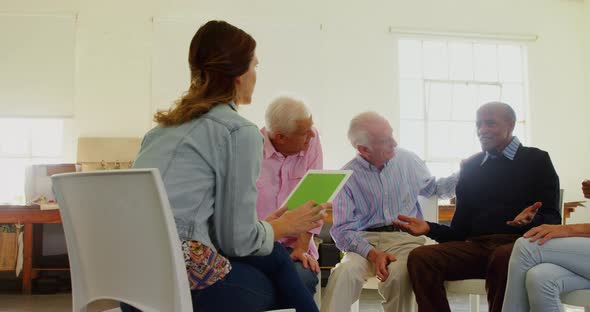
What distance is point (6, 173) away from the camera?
554 cm

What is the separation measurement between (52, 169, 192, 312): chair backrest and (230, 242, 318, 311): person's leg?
25 cm

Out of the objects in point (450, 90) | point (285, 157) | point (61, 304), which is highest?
point (450, 90)

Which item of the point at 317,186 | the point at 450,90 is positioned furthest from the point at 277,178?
the point at 450,90

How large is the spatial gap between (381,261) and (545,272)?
0.68 metres

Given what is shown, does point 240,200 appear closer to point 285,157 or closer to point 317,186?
point 317,186

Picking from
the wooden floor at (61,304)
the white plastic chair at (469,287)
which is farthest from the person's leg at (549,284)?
the wooden floor at (61,304)

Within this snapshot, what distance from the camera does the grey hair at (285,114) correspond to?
2.25 m

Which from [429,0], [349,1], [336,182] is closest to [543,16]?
[429,0]

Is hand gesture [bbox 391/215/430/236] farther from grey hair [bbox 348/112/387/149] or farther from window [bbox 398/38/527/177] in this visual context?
window [bbox 398/38/527/177]

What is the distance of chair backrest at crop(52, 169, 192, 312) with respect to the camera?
41.7 inches

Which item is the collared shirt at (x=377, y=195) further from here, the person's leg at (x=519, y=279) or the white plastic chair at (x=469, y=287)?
the person's leg at (x=519, y=279)

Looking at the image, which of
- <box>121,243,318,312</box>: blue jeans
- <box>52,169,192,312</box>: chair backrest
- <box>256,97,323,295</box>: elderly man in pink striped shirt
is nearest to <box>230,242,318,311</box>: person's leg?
<box>121,243,318,312</box>: blue jeans

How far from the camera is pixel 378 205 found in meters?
2.57

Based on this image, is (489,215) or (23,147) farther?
(23,147)
